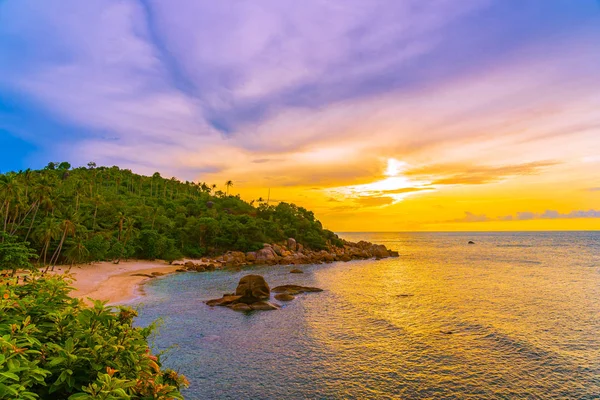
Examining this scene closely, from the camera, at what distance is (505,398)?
17.5m

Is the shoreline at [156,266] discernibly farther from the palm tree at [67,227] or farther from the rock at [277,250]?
the palm tree at [67,227]

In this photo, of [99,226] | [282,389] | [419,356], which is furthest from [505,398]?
[99,226]

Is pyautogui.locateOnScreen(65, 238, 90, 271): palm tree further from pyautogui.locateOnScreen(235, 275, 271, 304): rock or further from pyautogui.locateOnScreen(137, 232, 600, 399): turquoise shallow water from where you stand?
pyautogui.locateOnScreen(235, 275, 271, 304): rock

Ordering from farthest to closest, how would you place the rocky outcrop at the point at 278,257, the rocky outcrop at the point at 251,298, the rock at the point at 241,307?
1. the rocky outcrop at the point at 278,257
2. the rocky outcrop at the point at 251,298
3. the rock at the point at 241,307

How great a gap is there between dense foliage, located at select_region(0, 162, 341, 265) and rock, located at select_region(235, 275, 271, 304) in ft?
106

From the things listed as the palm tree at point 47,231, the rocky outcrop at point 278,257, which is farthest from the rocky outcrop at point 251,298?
the palm tree at point 47,231

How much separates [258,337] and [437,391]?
45.8ft

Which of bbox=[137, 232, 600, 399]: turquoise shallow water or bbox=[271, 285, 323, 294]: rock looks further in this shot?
bbox=[271, 285, 323, 294]: rock

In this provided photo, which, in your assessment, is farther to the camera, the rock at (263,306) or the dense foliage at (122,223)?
the dense foliage at (122,223)

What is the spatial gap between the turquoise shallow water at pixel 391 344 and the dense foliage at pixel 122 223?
2743 cm

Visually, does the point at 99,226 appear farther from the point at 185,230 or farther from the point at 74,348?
the point at 74,348

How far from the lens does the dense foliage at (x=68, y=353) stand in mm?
4414

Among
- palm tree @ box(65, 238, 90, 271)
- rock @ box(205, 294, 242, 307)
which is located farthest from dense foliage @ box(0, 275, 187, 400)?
palm tree @ box(65, 238, 90, 271)

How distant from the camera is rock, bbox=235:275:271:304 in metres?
39.0
